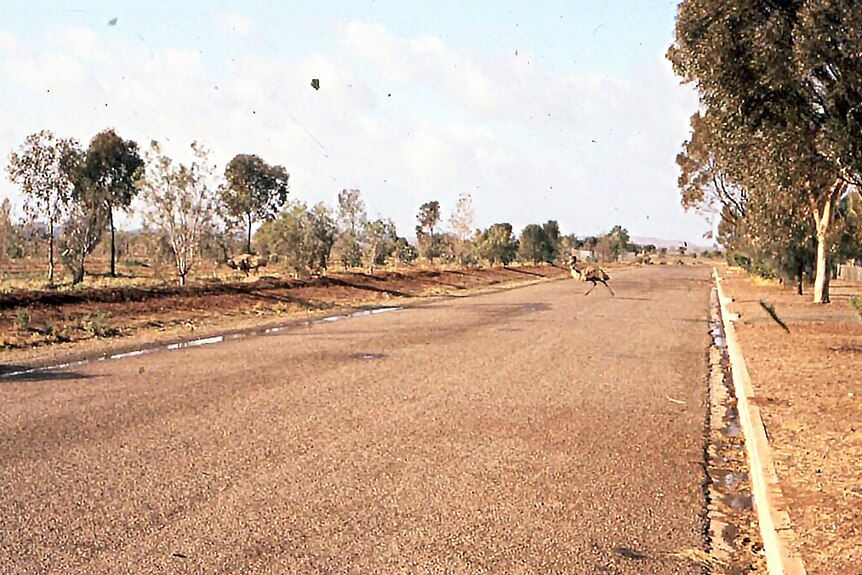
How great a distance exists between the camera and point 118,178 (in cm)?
5834

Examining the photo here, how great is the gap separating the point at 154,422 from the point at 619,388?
6.45 m

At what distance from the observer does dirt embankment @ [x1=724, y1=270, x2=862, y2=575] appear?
5.99m

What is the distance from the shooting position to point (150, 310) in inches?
1027

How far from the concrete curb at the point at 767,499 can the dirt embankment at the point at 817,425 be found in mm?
82

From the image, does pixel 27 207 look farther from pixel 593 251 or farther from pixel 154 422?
pixel 593 251

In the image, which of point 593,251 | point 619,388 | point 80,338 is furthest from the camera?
point 593,251

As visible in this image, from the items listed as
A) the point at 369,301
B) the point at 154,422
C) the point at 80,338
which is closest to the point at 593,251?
the point at 369,301

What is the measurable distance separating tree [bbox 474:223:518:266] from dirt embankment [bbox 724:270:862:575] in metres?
51.9

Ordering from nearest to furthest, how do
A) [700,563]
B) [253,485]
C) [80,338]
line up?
1. [700,563]
2. [253,485]
3. [80,338]

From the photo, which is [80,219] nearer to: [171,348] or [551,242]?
[171,348]

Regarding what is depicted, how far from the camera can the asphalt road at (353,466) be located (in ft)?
18.9

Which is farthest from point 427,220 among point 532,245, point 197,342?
point 197,342

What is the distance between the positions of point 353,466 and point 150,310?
1953 cm

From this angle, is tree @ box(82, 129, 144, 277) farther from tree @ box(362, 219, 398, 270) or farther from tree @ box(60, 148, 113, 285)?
tree @ box(362, 219, 398, 270)
